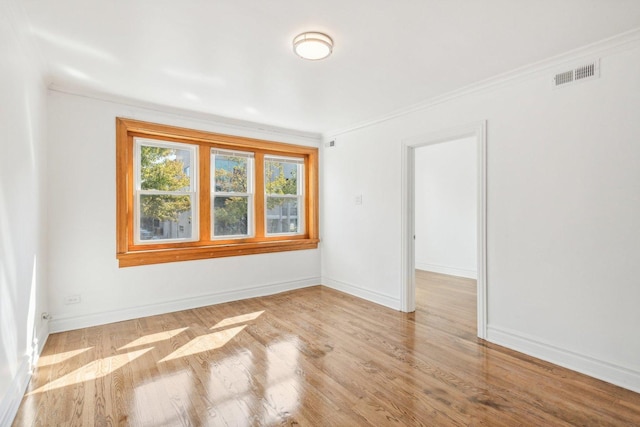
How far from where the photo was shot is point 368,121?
448 cm

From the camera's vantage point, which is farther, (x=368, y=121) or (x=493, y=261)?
(x=368, y=121)

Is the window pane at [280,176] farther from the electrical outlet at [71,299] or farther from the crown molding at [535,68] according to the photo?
the electrical outlet at [71,299]

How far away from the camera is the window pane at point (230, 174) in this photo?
15.1 feet

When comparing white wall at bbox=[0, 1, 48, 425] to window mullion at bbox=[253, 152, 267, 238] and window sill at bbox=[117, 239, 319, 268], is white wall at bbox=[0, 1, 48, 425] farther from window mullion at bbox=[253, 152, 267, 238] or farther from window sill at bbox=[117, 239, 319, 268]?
window mullion at bbox=[253, 152, 267, 238]

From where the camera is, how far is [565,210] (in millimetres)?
2664

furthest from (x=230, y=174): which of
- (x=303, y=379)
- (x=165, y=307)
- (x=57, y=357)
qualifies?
(x=303, y=379)

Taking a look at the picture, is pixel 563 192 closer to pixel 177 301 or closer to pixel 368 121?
pixel 368 121

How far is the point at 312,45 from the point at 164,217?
2.98 meters

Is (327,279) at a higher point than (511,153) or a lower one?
lower

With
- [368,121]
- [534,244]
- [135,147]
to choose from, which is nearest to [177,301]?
[135,147]

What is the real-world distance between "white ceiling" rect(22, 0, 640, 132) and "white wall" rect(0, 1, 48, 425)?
0.26 metres

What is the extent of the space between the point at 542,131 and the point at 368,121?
2200mm

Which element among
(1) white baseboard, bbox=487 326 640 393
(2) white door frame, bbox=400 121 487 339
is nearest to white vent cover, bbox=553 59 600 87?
(2) white door frame, bbox=400 121 487 339

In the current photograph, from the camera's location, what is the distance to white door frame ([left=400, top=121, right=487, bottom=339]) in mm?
3191
